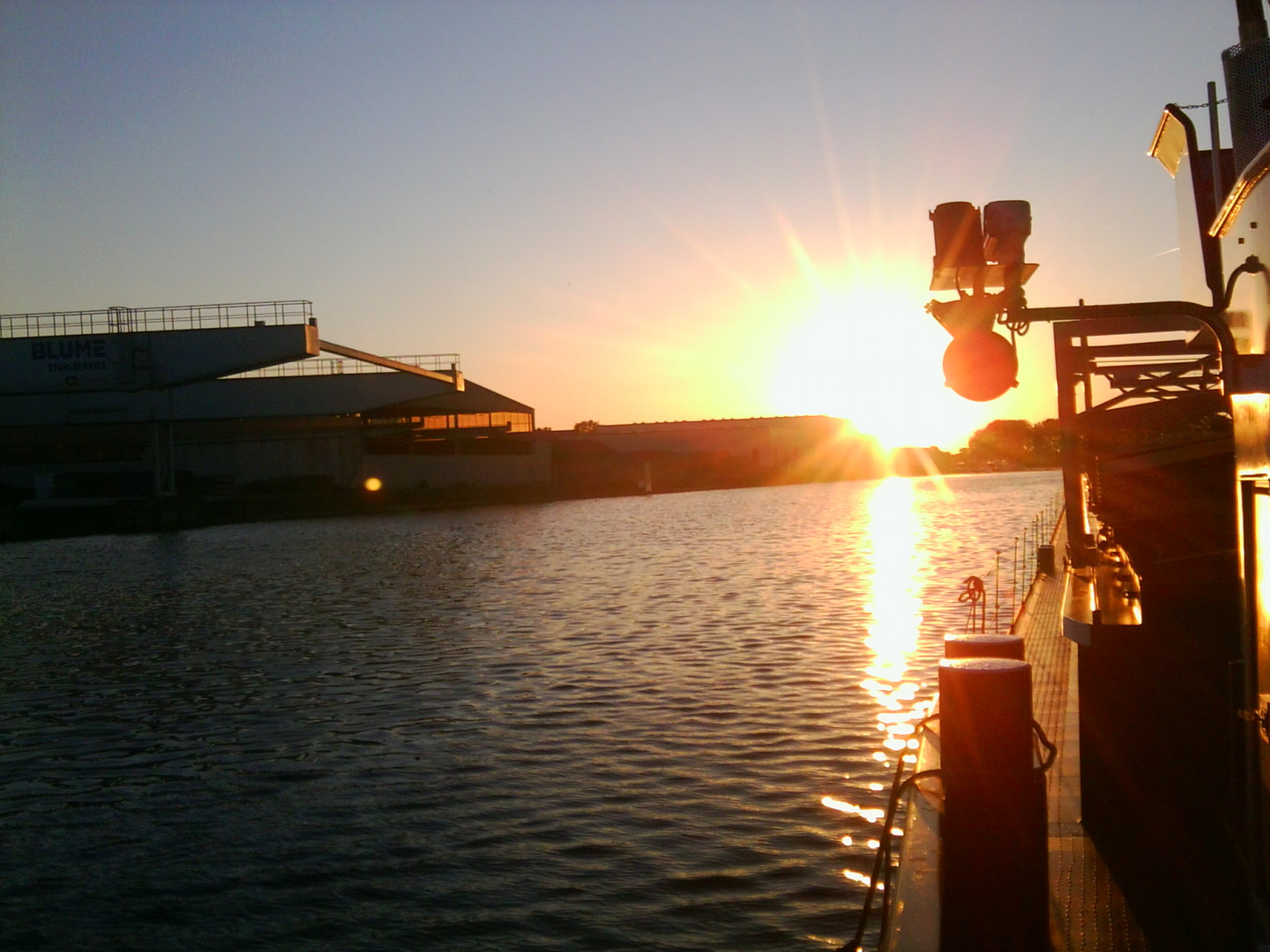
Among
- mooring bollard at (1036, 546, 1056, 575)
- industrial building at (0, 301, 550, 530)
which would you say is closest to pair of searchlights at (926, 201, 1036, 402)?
mooring bollard at (1036, 546, 1056, 575)

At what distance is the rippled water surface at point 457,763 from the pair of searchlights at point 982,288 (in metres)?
3.48

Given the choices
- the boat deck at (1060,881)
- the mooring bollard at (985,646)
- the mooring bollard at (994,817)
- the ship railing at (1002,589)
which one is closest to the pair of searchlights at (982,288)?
the mooring bollard at (985,646)

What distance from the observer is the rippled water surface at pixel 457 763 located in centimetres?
766

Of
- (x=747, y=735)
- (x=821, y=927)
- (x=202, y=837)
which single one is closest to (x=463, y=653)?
(x=747, y=735)

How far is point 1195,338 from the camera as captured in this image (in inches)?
503

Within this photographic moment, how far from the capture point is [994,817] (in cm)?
474

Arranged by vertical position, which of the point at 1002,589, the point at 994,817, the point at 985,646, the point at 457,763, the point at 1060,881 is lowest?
the point at 457,763

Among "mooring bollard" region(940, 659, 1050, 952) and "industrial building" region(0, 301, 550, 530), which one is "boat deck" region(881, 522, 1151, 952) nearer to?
"mooring bollard" region(940, 659, 1050, 952)

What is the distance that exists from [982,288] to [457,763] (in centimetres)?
723

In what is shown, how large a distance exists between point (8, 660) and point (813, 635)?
1256 centimetres

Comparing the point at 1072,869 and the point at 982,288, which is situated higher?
the point at 982,288

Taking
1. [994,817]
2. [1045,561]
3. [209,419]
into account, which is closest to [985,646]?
[994,817]

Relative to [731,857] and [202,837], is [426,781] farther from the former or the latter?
[731,857]

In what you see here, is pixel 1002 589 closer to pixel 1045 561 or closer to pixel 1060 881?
pixel 1045 561
